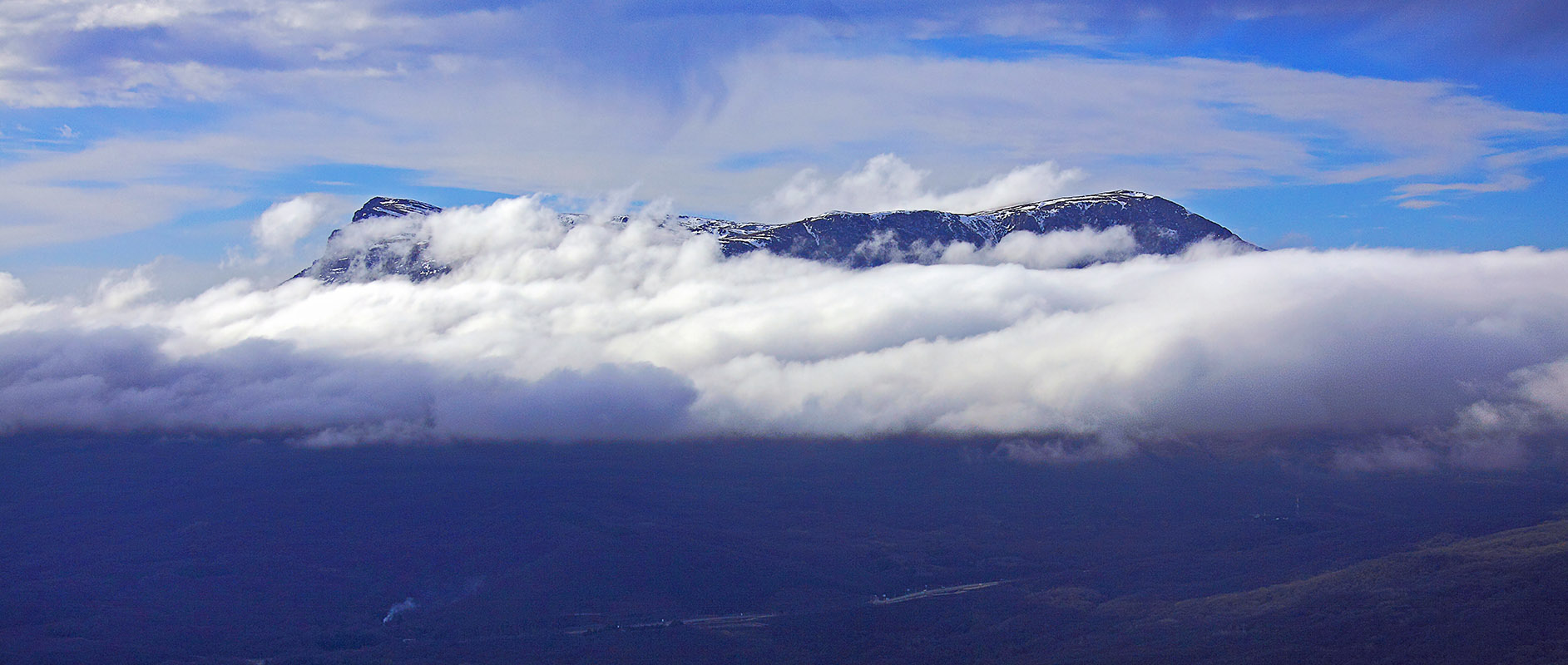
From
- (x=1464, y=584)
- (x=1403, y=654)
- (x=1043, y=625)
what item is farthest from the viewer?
(x=1043, y=625)

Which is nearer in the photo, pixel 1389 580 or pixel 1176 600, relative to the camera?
pixel 1389 580

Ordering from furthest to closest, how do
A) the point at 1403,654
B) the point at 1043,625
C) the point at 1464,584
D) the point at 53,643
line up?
the point at 53,643, the point at 1043,625, the point at 1464,584, the point at 1403,654

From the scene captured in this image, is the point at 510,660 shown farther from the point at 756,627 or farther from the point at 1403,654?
the point at 1403,654

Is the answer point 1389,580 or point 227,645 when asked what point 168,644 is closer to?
point 227,645

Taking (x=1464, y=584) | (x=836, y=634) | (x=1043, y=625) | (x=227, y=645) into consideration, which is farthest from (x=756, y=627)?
(x=1464, y=584)

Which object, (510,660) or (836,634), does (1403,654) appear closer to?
(836,634)

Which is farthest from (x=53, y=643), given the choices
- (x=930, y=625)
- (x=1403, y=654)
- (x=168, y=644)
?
(x=1403, y=654)

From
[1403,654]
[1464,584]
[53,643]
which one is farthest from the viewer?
[53,643]

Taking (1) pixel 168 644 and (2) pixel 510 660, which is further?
(1) pixel 168 644
